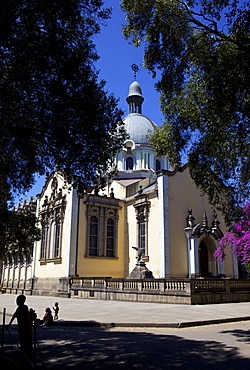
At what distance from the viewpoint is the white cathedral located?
27125 mm

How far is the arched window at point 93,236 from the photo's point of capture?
3011 cm

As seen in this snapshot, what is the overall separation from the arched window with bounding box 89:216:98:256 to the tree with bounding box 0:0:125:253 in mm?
20164

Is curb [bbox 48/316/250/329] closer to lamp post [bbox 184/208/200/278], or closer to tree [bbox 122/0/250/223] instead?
tree [bbox 122/0/250/223]

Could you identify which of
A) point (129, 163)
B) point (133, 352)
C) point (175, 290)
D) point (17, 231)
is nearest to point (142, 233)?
point (175, 290)

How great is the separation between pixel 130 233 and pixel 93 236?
11.5 feet

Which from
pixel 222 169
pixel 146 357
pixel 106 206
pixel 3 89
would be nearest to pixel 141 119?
pixel 106 206

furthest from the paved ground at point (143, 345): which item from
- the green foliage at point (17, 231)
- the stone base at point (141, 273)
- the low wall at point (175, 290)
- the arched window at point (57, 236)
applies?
the arched window at point (57, 236)

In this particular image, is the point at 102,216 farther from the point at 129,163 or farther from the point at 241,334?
the point at 241,334

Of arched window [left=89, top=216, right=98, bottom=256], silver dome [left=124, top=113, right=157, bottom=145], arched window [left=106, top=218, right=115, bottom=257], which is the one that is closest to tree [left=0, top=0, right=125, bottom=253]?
arched window [left=89, top=216, right=98, bottom=256]

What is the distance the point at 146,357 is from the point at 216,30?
334 inches

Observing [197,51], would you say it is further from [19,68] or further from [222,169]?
[19,68]

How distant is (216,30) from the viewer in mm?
9422

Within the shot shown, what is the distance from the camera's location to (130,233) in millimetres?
31484

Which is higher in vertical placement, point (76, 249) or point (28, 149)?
point (28, 149)
